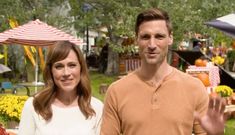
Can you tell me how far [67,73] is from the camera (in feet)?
9.86

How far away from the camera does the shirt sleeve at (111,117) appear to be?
96.2 inches

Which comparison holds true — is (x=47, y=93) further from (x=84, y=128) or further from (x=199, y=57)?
(x=199, y=57)

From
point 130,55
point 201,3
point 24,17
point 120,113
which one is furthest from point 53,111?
point 130,55

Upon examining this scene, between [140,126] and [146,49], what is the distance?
1.26 ft

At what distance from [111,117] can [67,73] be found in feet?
2.17

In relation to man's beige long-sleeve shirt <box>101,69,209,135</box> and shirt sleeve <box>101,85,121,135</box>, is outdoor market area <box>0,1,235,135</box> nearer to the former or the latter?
man's beige long-sleeve shirt <box>101,69,209,135</box>

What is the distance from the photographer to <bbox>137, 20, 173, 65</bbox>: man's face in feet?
7.72

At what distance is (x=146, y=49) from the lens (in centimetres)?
236

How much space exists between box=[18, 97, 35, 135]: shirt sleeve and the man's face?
0.94 metres

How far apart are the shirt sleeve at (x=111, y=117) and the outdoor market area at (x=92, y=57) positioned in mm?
896

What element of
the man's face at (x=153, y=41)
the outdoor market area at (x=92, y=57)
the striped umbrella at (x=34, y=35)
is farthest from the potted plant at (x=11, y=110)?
the striped umbrella at (x=34, y=35)

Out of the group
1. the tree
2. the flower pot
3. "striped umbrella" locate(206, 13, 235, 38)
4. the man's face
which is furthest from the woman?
the tree

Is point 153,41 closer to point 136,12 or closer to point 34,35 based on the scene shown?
point 34,35

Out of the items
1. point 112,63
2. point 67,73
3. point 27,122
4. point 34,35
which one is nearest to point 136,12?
point 112,63
